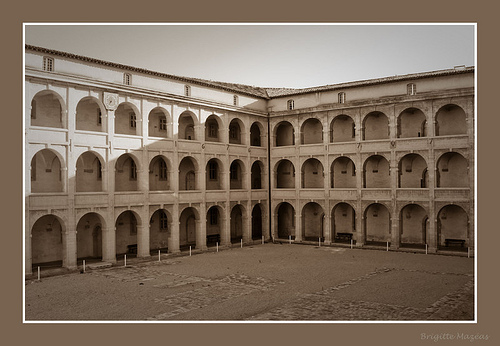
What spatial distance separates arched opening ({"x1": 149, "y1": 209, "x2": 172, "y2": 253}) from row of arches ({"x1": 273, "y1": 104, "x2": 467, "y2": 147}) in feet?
40.0

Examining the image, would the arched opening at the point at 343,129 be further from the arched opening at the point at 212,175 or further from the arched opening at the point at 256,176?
the arched opening at the point at 212,175

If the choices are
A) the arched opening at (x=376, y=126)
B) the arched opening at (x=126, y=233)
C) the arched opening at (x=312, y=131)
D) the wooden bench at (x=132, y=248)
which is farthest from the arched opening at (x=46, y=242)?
the arched opening at (x=376, y=126)

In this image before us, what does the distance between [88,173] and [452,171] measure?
27247mm

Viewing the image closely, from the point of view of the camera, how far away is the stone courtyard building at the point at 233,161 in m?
29.9

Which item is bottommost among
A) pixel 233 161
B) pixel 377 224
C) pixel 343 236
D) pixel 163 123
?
pixel 343 236

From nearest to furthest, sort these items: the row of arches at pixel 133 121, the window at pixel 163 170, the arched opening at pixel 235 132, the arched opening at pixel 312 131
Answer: the row of arches at pixel 133 121 → the window at pixel 163 170 → the arched opening at pixel 235 132 → the arched opening at pixel 312 131

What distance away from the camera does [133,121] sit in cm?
3559

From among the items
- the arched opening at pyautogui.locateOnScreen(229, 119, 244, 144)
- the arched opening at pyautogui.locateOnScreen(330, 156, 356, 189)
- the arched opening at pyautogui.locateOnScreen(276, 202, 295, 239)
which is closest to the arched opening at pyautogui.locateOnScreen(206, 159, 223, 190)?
the arched opening at pyautogui.locateOnScreen(229, 119, 244, 144)

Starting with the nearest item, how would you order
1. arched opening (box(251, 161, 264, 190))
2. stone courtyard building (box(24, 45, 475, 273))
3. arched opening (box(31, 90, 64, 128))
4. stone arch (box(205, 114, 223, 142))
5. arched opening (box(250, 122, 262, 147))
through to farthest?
1. stone courtyard building (box(24, 45, 475, 273))
2. arched opening (box(31, 90, 64, 128))
3. stone arch (box(205, 114, 223, 142))
4. arched opening (box(250, 122, 262, 147))
5. arched opening (box(251, 161, 264, 190))

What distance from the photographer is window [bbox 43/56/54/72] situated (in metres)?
28.1

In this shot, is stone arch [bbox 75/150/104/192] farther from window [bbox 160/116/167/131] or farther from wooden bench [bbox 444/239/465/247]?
wooden bench [bbox 444/239/465/247]

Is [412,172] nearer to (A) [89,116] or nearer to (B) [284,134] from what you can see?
(B) [284,134]

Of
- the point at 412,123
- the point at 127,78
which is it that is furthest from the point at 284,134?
the point at 127,78

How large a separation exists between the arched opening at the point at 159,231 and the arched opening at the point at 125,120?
6798 millimetres
